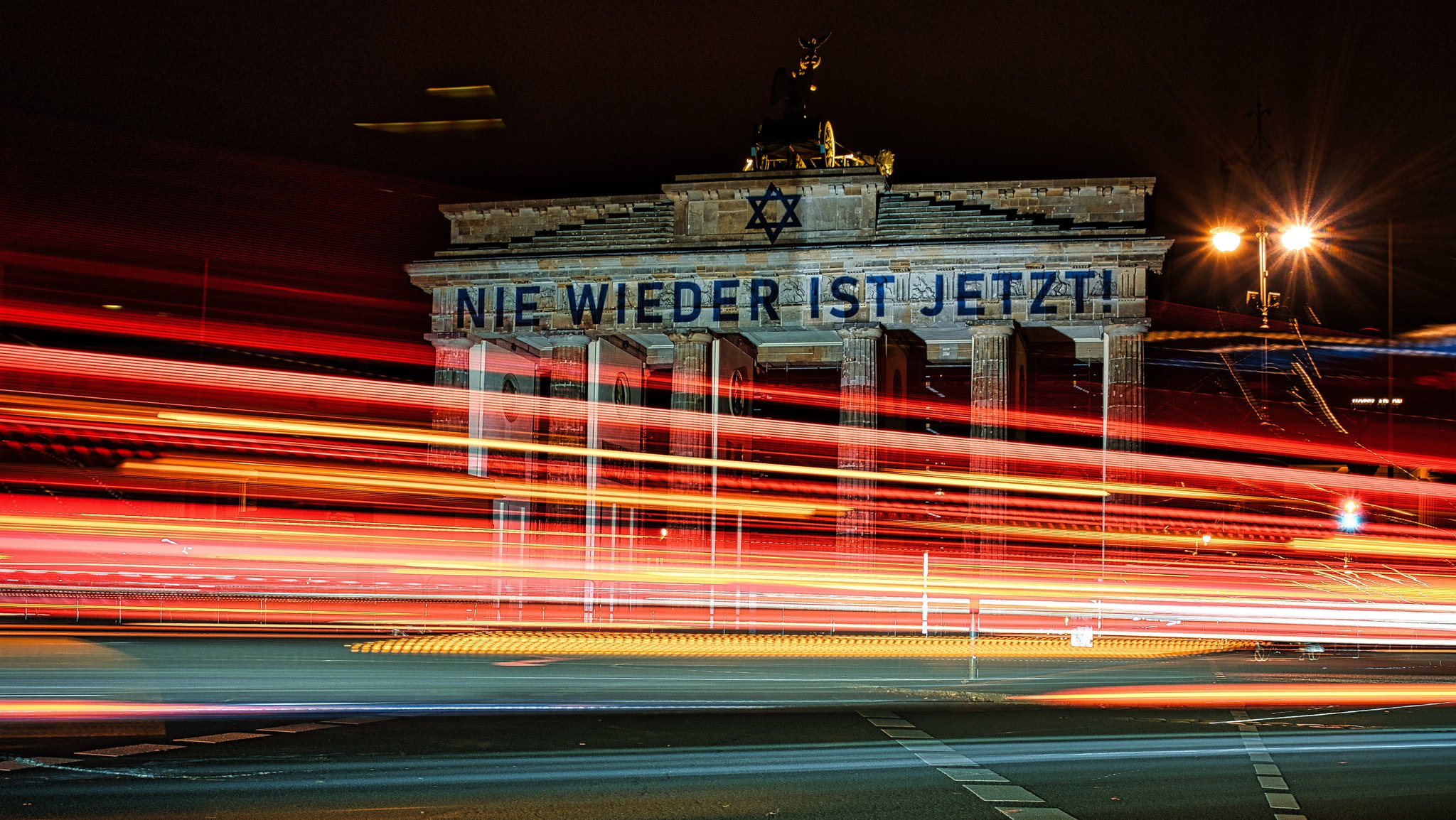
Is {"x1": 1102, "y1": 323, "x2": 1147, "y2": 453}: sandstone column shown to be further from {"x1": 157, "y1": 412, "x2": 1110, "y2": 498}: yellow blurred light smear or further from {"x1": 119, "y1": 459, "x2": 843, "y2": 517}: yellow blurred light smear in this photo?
{"x1": 119, "y1": 459, "x2": 843, "y2": 517}: yellow blurred light smear

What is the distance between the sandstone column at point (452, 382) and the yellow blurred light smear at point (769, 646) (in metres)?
21.4

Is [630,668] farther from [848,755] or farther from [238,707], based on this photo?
[848,755]

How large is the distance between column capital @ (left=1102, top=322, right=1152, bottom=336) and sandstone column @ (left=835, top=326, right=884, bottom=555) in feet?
24.3

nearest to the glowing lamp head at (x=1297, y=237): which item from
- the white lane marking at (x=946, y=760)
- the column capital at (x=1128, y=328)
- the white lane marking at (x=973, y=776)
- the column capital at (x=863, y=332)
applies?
the white lane marking at (x=946, y=760)

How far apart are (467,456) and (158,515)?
24254mm

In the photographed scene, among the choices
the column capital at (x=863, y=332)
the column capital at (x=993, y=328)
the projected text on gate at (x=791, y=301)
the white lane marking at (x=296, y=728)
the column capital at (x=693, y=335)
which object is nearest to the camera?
the white lane marking at (x=296, y=728)

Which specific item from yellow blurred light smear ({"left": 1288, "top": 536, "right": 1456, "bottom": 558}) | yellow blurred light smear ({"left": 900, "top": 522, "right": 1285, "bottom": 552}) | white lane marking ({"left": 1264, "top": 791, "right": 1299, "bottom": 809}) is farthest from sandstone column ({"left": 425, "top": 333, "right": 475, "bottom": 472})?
white lane marking ({"left": 1264, "top": 791, "right": 1299, "bottom": 809})

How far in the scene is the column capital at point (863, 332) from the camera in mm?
44938

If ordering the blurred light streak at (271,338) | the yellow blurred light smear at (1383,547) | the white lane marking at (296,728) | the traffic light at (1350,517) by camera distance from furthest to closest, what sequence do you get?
1. the blurred light streak at (271,338)
2. the traffic light at (1350,517)
3. the yellow blurred light smear at (1383,547)
4. the white lane marking at (296,728)

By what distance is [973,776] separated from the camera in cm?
911

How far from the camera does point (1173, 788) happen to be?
8.84 metres

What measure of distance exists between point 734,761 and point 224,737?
4103mm

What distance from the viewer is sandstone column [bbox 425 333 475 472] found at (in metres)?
47.8

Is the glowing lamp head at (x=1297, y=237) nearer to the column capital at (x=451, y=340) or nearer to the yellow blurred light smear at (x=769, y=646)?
the yellow blurred light smear at (x=769, y=646)
